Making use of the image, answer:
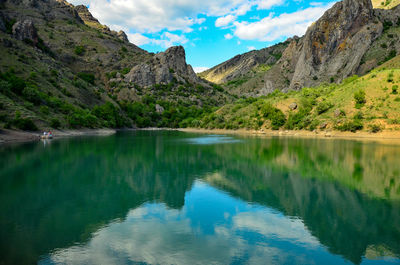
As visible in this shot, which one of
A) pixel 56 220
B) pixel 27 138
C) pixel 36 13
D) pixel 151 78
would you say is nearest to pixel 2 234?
pixel 56 220

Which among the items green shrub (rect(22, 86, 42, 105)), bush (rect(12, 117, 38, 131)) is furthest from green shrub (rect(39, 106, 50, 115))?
bush (rect(12, 117, 38, 131))

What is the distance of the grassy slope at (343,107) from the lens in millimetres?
65375

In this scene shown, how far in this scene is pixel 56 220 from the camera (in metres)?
12.2

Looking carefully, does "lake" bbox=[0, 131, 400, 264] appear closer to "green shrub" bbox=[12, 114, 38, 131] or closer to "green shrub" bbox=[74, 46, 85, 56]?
"green shrub" bbox=[12, 114, 38, 131]

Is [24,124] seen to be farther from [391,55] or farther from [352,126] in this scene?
[391,55]

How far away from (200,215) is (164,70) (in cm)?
15526

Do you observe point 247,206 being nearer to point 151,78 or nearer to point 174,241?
point 174,241

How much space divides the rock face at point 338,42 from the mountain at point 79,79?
52710mm

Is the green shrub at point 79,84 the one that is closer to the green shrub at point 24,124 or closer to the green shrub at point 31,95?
the green shrub at point 31,95

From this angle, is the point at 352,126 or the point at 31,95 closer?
the point at 352,126

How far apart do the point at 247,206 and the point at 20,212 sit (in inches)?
448

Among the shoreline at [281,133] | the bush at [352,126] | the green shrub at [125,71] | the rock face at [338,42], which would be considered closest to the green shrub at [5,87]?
the shoreline at [281,133]

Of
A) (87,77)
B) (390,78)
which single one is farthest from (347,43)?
(87,77)

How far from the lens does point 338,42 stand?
127125 mm
